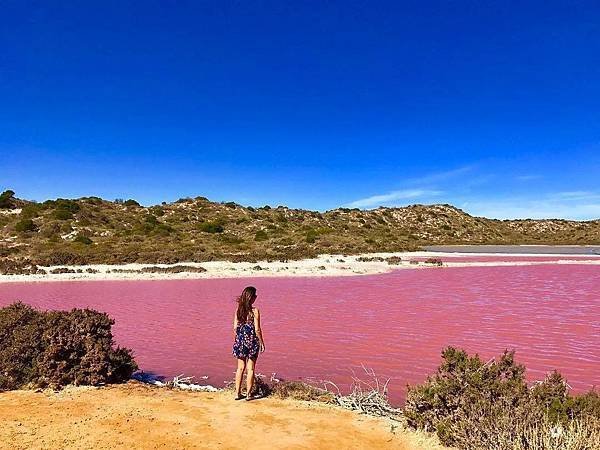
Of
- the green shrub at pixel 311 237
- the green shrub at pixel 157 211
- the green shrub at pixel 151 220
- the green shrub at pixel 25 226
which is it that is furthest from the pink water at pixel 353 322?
the green shrub at pixel 157 211

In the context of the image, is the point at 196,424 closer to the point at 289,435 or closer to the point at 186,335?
the point at 289,435

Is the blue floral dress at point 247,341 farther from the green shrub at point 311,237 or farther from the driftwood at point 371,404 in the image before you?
the green shrub at point 311,237

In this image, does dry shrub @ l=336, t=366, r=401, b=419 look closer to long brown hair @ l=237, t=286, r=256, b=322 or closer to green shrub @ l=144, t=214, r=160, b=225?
long brown hair @ l=237, t=286, r=256, b=322

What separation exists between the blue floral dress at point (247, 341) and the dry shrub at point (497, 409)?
2.64 metres

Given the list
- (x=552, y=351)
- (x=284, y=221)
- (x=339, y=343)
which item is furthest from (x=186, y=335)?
(x=284, y=221)

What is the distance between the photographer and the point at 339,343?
12.8 meters

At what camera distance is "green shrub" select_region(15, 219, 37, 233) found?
51.5m

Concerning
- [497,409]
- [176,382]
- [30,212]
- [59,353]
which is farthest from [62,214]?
Result: [497,409]

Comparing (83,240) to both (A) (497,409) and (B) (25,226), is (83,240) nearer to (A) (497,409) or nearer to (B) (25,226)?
(B) (25,226)

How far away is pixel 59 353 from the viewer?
913 cm

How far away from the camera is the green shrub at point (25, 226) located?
51.5 metres

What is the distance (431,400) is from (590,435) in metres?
2.03

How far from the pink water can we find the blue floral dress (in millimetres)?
1814

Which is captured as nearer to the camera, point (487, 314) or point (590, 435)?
point (590, 435)
